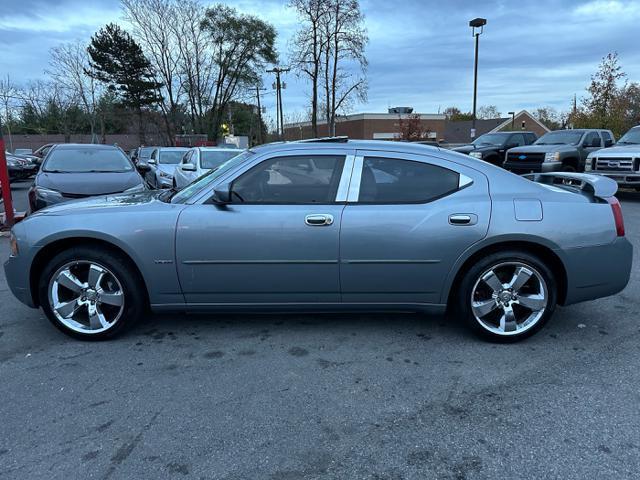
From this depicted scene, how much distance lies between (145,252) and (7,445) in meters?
1.50

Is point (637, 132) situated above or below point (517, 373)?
above

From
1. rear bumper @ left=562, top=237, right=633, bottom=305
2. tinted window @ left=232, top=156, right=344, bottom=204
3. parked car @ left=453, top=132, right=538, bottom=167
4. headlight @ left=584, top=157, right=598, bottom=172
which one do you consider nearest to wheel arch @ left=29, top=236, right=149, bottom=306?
tinted window @ left=232, top=156, right=344, bottom=204

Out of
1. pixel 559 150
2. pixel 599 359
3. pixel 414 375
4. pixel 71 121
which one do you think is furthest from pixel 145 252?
pixel 71 121

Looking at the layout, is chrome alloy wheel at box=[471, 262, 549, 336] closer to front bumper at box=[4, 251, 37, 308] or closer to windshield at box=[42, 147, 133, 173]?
front bumper at box=[4, 251, 37, 308]

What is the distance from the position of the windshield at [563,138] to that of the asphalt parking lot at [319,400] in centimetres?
1183

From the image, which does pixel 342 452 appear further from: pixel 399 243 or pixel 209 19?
pixel 209 19

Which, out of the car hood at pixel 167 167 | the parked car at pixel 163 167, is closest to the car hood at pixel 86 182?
the parked car at pixel 163 167

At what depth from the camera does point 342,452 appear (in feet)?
8.00

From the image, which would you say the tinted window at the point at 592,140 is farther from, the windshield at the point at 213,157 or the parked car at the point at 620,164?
the windshield at the point at 213,157

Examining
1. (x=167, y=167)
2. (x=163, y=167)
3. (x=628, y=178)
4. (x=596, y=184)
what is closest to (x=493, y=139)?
(x=628, y=178)

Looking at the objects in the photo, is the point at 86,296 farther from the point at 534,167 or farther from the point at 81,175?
the point at 534,167

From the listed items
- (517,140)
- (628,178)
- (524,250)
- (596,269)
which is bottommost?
(596,269)

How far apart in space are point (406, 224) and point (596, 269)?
1.55 m

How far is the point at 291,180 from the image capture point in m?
3.69
